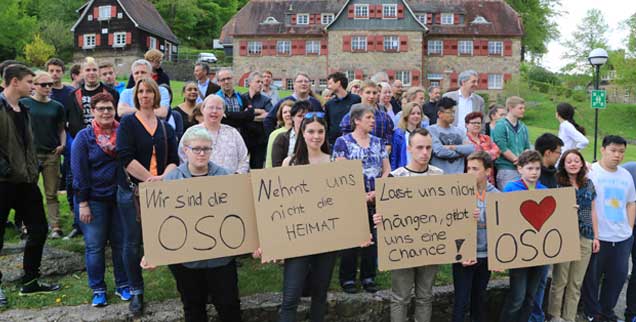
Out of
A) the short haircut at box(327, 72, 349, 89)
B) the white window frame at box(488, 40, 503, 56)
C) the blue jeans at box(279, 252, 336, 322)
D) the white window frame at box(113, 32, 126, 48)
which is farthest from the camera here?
the white window frame at box(113, 32, 126, 48)

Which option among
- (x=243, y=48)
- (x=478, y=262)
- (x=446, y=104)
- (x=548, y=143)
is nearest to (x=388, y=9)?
(x=243, y=48)

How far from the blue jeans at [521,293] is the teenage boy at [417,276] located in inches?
32.5

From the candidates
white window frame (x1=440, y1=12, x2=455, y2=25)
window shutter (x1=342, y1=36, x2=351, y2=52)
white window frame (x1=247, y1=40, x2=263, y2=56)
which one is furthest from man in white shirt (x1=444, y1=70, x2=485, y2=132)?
white window frame (x1=440, y1=12, x2=455, y2=25)

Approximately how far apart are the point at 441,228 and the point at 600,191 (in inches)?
82.6

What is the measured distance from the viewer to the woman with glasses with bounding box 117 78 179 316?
14.7ft

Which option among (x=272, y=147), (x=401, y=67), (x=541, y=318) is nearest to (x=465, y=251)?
(x=541, y=318)

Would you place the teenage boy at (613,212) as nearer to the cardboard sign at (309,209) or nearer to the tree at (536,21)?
the cardboard sign at (309,209)

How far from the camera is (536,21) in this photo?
5281 cm

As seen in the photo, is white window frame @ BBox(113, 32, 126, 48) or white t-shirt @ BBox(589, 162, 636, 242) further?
white window frame @ BBox(113, 32, 126, 48)

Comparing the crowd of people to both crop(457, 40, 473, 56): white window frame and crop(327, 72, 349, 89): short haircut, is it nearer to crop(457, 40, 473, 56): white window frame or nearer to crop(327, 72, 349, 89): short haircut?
crop(327, 72, 349, 89): short haircut

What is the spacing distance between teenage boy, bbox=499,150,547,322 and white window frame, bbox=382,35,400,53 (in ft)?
136

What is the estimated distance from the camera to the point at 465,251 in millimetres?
4461

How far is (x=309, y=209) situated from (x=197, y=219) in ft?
3.10

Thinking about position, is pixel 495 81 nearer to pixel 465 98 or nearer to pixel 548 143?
pixel 465 98
